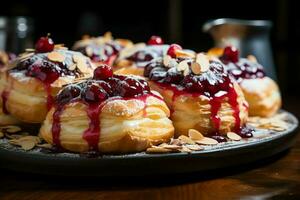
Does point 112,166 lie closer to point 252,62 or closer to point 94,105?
point 94,105

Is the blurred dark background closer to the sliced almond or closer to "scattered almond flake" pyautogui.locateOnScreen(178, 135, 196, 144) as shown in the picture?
"scattered almond flake" pyautogui.locateOnScreen(178, 135, 196, 144)

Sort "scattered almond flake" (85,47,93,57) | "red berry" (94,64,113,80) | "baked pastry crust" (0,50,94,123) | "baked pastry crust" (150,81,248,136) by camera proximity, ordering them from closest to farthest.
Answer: "red berry" (94,64,113,80)
"baked pastry crust" (150,81,248,136)
"baked pastry crust" (0,50,94,123)
"scattered almond flake" (85,47,93,57)

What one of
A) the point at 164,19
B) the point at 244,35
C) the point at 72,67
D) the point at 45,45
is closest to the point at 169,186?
the point at 72,67

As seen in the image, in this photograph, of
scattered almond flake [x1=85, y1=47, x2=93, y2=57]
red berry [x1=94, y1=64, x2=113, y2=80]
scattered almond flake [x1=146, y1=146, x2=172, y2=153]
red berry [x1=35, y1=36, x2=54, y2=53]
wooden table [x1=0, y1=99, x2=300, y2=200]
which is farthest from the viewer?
scattered almond flake [x1=85, y1=47, x2=93, y2=57]

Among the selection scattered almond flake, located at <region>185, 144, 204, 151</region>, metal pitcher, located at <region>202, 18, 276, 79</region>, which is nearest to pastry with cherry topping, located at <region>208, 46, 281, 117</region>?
metal pitcher, located at <region>202, 18, 276, 79</region>

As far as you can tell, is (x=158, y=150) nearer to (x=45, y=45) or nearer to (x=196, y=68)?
(x=196, y=68)

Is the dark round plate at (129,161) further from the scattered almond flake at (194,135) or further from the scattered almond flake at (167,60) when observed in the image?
the scattered almond flake at (167,60)
